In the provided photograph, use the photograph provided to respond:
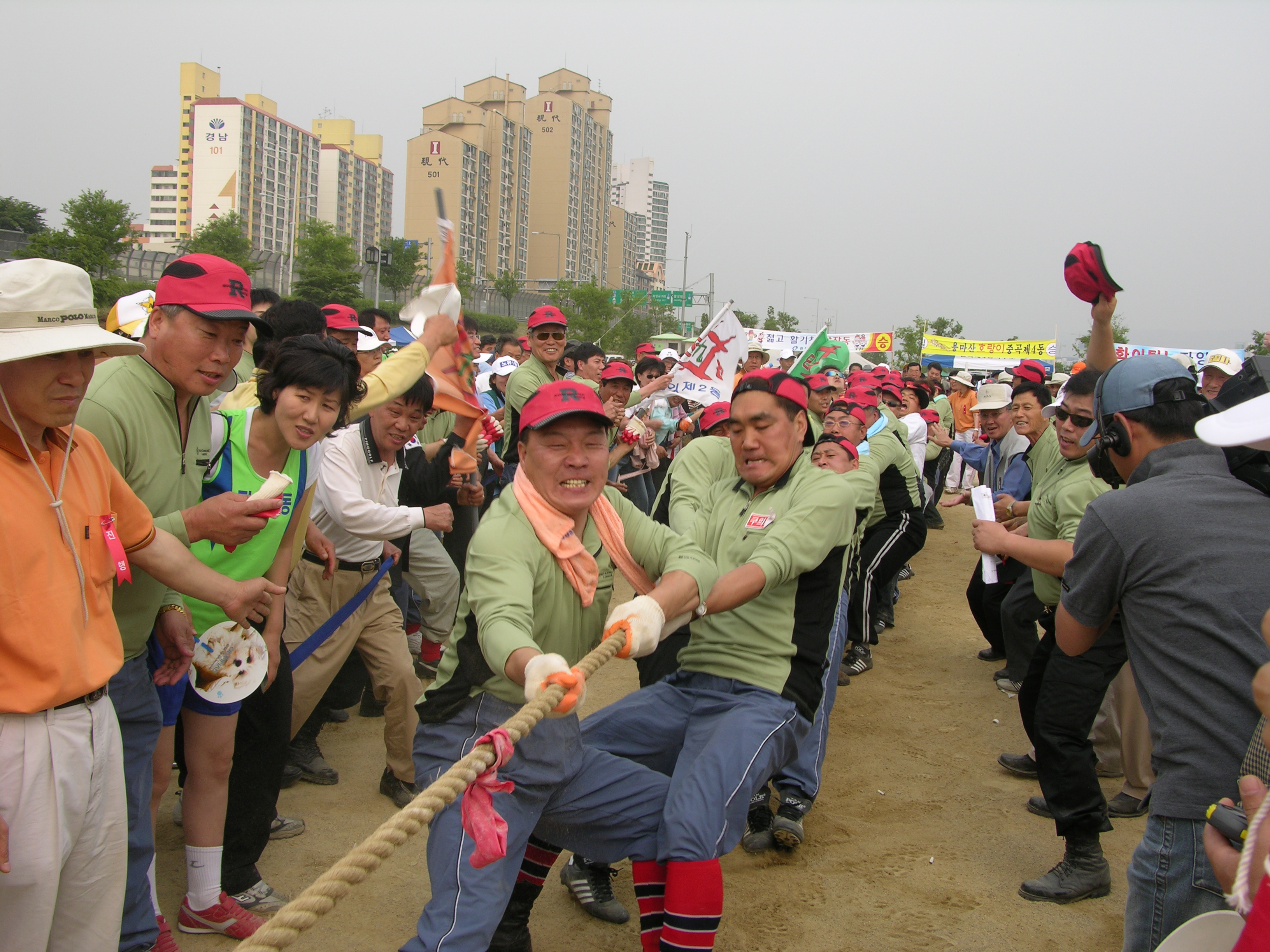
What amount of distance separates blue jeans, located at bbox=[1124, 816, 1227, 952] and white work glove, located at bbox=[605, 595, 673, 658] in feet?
4.36

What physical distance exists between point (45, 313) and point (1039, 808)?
466 centimetres

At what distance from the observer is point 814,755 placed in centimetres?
415

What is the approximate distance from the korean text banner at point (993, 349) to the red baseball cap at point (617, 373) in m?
21.0

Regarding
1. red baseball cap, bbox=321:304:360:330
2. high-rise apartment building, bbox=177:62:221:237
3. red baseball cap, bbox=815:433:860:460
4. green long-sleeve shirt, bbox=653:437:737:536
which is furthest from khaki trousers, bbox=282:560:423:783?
high-rise apartment building, bbox=177:62:221:237

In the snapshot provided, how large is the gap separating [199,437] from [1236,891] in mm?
3026

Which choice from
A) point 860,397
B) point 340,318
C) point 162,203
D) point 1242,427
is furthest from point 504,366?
point 162,203

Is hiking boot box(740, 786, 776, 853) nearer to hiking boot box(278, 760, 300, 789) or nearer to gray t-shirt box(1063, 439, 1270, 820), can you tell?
gray t-shirt box(1063, 439, 1270, 820)

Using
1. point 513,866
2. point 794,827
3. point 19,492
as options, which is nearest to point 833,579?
point 794,827

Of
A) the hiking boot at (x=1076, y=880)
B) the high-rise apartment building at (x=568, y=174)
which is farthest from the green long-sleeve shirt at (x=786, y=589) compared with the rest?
the high-rise apartment building at (x=568, y=174)

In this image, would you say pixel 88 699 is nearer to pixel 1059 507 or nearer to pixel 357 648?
pixel 357 648

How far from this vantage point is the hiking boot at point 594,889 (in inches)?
136

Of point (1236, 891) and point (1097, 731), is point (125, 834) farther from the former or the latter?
point (1097, 731)

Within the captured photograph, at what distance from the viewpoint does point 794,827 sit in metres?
3.97

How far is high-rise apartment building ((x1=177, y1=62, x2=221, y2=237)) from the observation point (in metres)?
92.2
